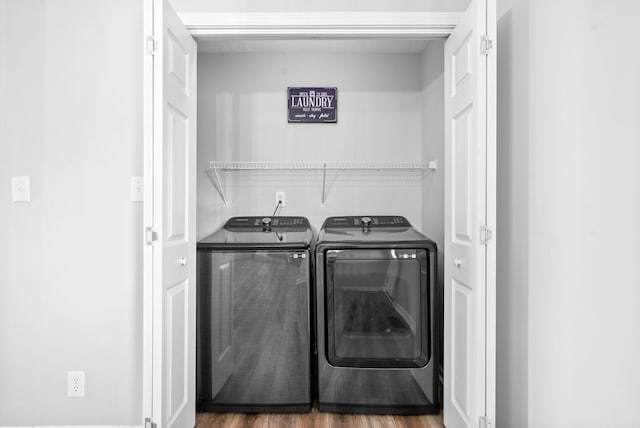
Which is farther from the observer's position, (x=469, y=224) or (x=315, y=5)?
(x=315, y=5)

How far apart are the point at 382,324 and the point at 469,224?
2.66 feet

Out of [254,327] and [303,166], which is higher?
[303,166]

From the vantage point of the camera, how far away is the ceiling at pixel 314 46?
2.92 meters

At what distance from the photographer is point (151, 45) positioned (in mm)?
1611
